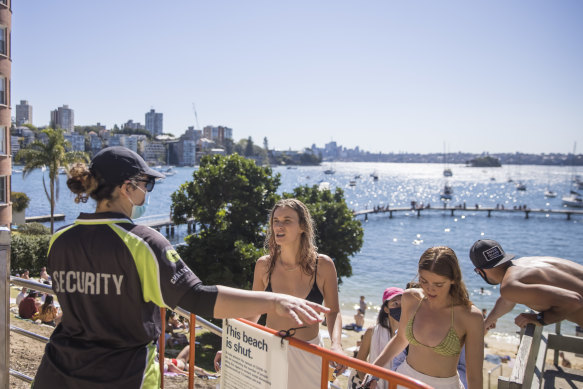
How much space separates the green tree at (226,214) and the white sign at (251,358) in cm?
1521

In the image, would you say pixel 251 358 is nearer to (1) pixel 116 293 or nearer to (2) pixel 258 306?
(2) pixel 258 306

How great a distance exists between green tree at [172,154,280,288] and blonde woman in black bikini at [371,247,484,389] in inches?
568

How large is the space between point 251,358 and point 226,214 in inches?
708

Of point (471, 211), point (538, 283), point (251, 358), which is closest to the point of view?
point (251, 358)

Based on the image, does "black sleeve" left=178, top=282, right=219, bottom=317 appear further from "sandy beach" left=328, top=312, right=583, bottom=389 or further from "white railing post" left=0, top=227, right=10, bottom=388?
"sandy beach" left=328, top=312, right=583, bottom=389

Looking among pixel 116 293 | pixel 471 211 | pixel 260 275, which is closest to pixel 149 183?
pixel 116 293

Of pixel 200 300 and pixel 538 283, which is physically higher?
pixel 200 300

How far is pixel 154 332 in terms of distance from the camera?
222 cm

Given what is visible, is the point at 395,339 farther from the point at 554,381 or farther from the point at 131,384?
the point at 554,381

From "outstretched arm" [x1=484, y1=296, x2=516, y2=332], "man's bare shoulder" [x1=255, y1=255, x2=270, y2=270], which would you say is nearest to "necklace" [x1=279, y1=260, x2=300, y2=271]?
"man's bare shoulder" [x1=255, y1=255, x2=270, y2=270]

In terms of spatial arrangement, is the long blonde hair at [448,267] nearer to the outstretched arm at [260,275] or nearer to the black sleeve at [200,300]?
the outstretched arm at [260,275]

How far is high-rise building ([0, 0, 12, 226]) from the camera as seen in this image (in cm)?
2345

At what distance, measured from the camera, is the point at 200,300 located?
77.3 inches

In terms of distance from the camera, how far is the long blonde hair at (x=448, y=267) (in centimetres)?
356
